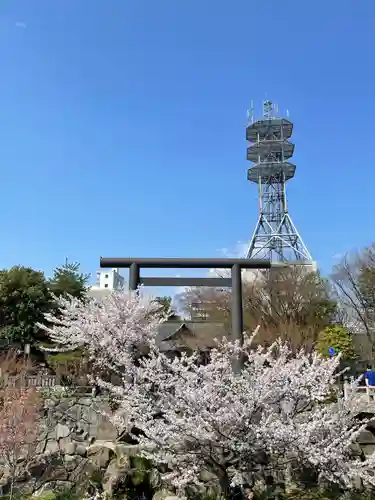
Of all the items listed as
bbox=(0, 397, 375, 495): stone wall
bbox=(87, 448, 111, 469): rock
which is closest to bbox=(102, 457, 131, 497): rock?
bbox=(0, 397, 375, 495): stone wall

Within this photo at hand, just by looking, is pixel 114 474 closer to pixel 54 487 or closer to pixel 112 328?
pixel 54 487

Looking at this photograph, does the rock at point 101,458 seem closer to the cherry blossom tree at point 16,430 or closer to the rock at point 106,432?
the rock at point 106,432

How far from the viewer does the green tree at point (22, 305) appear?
20.0 metres

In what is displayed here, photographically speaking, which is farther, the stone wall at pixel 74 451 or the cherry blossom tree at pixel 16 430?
the stone wall at pixel 74 451

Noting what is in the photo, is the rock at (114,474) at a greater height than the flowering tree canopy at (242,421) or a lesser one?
lesser

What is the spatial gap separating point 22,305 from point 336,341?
1425 centimetres

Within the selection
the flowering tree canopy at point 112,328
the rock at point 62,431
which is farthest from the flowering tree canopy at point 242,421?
the rock at point 62,431

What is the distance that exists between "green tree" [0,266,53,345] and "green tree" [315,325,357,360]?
40.5 ft

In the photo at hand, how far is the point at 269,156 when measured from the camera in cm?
4806

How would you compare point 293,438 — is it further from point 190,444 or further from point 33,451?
point 33,451

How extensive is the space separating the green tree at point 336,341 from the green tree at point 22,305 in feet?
40.5

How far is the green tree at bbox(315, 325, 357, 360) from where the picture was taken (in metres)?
17.2

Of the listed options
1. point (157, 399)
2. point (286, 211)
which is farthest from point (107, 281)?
point (157, 399)

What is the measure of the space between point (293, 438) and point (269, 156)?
1756 inches
